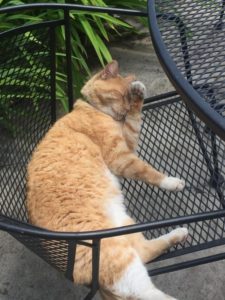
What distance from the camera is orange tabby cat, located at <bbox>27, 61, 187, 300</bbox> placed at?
4.52 ft

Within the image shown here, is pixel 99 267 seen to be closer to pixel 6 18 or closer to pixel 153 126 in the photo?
pixel 153 126

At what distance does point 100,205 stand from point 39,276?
54cm

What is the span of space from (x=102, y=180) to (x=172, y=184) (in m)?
0.24

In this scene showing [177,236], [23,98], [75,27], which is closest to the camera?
[177,236]

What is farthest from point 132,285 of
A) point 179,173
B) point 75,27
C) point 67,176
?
point 75,27

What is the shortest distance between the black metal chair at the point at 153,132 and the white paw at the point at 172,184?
0.05 m

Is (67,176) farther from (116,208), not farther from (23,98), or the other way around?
(23,98)

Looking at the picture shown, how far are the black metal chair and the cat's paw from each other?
19 millimetres

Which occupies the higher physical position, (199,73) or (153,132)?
(199,73)

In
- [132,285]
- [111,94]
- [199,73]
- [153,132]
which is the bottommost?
[132,285]

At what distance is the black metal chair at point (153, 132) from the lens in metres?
1.22

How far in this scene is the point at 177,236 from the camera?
152cm

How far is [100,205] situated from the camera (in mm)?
1538

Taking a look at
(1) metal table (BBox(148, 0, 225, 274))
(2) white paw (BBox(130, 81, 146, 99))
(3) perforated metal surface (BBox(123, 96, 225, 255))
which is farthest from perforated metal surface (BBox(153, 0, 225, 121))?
(3) perforated metal surface (BBox(123, 96, 225, 255))
